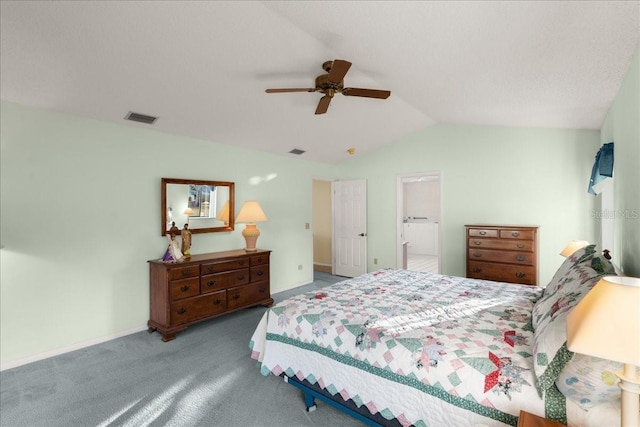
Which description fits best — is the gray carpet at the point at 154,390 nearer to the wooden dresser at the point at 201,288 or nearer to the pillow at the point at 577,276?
the wooden dresser at the point at 201,288

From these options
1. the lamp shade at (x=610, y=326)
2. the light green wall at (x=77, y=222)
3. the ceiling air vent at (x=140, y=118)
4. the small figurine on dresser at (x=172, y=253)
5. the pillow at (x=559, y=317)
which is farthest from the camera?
the small figurine on dresser at (x=172, y=253)

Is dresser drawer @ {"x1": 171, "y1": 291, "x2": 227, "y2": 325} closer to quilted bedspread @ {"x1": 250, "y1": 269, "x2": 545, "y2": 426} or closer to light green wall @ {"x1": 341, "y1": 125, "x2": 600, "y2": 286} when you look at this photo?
quilted bedspread @ {"x1": 250, "y1": 269, "x2": 545, "y2": 426}

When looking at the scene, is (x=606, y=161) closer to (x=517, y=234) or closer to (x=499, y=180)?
(x=517, y=234)

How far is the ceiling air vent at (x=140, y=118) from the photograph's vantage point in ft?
11.0

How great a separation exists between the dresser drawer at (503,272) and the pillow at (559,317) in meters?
2.10

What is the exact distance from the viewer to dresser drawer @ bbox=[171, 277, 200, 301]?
3420mm

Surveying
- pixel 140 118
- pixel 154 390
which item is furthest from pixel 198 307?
pixel 140 118

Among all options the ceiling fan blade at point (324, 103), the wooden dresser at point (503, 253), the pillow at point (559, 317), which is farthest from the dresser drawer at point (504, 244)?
the ceiling fan blade at point (324, 103)

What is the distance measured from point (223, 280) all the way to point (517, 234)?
149 inches

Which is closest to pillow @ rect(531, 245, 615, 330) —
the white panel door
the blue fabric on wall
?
the blue fabric on wall

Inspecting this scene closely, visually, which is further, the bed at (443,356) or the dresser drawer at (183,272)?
the dresser drawer at (183,272)

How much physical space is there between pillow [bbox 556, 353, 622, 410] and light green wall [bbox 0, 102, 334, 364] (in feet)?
12.7

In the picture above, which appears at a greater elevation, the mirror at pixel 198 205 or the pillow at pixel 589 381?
the mirror at pixel 198 205

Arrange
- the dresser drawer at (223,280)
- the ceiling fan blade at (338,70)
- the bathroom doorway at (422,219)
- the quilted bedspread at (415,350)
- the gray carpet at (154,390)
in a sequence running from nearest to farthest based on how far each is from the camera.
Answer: the quilted bedspread at (415,350)
the gray carpet at (154,390)
the ceiling fan blade at (338,70)
the dresser drawer at (223,280)
the bathroom doorway at (422,219)
